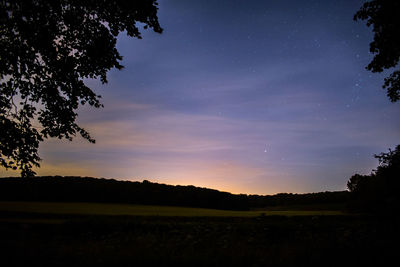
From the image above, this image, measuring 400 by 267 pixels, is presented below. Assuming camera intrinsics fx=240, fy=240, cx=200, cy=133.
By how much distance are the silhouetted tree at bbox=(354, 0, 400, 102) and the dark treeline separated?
1233 cm

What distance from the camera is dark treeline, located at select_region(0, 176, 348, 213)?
60.7 feet

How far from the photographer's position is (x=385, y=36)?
973 centimetres

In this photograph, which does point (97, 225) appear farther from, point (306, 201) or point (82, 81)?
point (306, 201)

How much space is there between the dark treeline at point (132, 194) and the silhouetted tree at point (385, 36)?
Result: 40.5ft

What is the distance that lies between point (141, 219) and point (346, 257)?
9.47 metres

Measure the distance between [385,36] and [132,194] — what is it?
19.5 meters

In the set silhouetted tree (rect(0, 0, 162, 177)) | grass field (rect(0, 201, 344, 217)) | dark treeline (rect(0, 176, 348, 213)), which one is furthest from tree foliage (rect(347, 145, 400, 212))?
silhouetted tree (rect(0, 0, 162, 177))

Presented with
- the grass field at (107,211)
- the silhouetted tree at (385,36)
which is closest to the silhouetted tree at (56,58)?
the grass field at (107,211)

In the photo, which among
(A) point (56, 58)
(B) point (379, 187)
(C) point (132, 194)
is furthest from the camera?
(C) point (132, 194)

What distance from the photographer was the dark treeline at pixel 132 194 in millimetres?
18516

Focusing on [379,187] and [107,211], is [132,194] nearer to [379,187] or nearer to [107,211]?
[107,211]

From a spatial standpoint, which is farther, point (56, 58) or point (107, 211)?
point (107, 211)

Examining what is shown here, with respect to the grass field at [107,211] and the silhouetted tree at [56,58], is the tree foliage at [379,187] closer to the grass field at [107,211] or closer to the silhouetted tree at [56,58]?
the grass field at [107,211]

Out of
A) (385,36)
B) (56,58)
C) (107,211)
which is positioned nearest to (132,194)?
(107,211)
